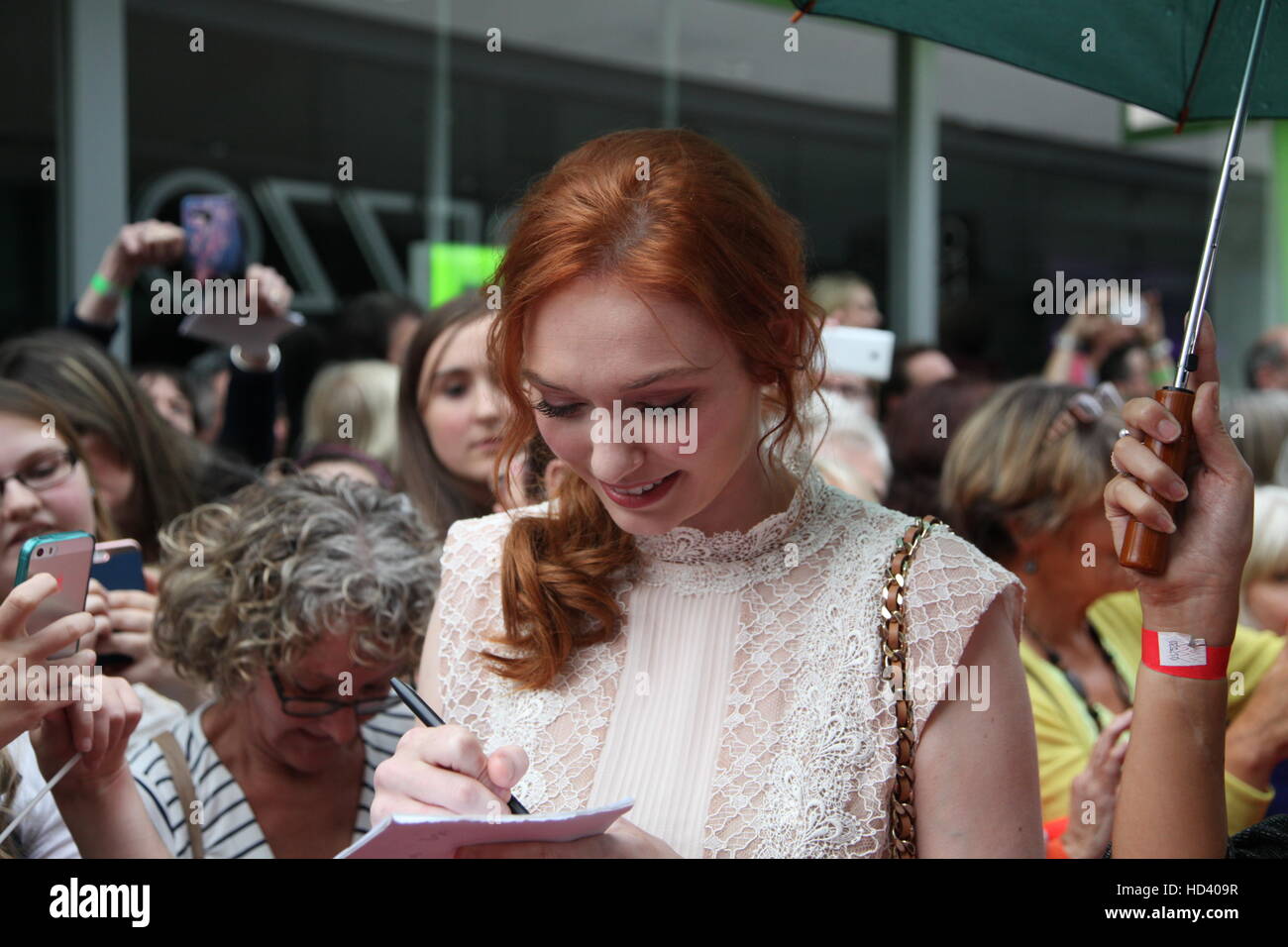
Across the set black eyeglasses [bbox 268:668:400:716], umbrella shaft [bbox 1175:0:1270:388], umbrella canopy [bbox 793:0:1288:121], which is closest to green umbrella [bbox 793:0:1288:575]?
umbrella canopy [bbox 793:0:1288:121]

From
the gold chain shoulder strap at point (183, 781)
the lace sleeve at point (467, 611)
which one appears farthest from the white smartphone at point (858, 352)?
the gold chain shoulder strap at point (183, 781)

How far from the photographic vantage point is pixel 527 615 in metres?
1.70

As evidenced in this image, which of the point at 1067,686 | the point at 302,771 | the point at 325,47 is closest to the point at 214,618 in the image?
the point at 302,771

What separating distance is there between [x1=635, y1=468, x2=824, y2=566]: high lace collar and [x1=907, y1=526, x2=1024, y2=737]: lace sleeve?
18 cm

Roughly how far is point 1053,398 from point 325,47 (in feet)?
15.6

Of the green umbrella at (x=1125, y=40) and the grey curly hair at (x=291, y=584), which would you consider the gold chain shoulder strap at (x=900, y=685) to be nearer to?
the green umbrella at (x=1125, y=40)

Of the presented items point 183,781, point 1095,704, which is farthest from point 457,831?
point 1095,704

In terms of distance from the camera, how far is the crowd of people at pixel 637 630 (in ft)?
4.88

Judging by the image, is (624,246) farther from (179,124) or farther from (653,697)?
(179,124)

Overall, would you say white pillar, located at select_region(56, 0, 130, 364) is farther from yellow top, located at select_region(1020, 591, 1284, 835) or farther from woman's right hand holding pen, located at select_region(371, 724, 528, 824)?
woman's right hand holding pen, located at select_region(371, 724, 528, 824)

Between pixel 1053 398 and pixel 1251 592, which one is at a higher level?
pixel 1053 398

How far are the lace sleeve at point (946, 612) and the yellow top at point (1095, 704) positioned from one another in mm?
808

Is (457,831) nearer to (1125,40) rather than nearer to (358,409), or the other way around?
(1125,40)

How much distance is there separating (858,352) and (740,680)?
7.16 feet
